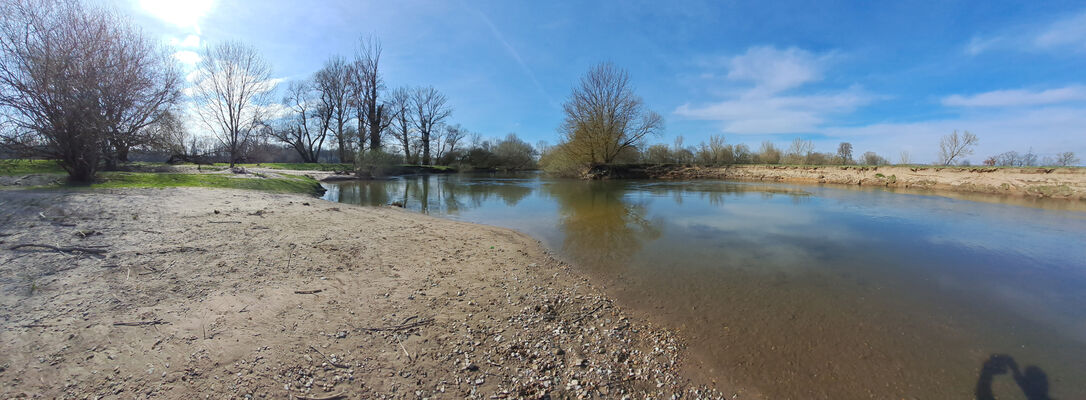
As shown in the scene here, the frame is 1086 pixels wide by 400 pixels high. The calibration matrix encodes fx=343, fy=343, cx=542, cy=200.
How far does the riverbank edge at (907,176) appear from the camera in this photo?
13.8 m

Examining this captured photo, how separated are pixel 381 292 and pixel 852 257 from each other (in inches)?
279

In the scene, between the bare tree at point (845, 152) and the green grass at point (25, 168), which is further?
the bare tree at point (845, 152)

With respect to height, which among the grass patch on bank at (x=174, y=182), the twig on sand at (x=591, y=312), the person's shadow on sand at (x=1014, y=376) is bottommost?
the person's shadow on sand at (x=1014, y=376)

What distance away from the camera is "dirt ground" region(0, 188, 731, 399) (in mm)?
2184

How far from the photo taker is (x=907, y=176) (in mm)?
18953

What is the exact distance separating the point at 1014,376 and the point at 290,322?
5.72 metres

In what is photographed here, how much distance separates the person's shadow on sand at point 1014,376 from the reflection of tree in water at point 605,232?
3.41 meters

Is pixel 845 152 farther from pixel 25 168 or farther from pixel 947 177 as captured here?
pixel 25 168

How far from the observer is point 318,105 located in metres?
34.8

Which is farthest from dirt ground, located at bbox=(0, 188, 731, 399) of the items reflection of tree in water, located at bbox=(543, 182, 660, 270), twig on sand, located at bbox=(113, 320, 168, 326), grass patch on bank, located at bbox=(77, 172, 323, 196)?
grass patch on bank, located at bbox=(77, 172, 323, 196)

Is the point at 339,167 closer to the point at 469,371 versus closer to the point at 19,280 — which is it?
the point at 19,280

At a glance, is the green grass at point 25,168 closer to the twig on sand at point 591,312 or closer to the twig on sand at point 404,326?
the twig on sand at point 404,326

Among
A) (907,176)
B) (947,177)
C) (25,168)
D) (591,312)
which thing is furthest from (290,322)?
(907,176)

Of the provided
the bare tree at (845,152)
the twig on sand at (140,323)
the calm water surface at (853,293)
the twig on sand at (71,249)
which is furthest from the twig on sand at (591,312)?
the bare tree at (845,152)
